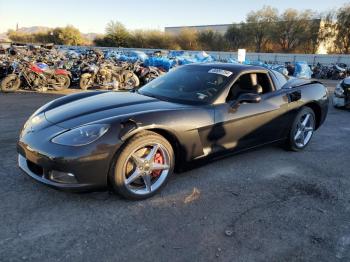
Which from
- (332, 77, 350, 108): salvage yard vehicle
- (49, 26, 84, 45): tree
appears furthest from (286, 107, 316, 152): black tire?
(49, 26, 84, 45): tree

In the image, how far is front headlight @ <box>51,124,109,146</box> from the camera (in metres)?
3.00

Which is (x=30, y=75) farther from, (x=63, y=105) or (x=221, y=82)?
(x=221, y=82)

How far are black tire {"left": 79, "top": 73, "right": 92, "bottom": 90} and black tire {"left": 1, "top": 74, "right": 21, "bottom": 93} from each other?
205 cm

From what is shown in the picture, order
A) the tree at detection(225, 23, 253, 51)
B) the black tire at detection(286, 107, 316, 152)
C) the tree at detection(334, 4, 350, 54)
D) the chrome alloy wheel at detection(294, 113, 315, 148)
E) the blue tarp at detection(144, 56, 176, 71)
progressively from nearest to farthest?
1. the black tire at detection(286, 107, 316, 152)
2. the chrome alloy wheel at detection(294, 113, 315, 148)
3. the blue tarp at detection(144, 56, 176, 71)
4. the tree at detection(334, 4, 350, 54)
5. the tree at detection(225, 23, 253, 51)

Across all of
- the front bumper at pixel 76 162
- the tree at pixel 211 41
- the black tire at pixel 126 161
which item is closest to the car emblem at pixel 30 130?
the front bumper at pixel 76 162

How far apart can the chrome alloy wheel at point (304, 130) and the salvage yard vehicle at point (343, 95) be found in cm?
453

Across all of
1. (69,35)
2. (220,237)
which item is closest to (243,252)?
(220,237)

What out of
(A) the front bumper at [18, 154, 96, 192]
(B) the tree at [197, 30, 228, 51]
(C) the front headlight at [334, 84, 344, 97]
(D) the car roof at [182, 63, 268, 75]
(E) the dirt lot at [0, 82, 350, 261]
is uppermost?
(B) the tree at [197, 30, 228, 51]

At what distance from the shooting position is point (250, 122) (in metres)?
4.24

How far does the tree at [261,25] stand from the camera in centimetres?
5278

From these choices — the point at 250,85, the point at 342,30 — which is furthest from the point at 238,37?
the point at 250,85

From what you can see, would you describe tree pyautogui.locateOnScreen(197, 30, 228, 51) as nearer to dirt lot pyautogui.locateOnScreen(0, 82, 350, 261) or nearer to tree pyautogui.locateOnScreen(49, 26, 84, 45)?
tree pyautogui.locateOnScreen(49, 26, 84, 45)

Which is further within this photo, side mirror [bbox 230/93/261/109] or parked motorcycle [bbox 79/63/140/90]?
parked motorcycle [bbox 79/63/140/90]

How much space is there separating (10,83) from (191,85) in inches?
339
